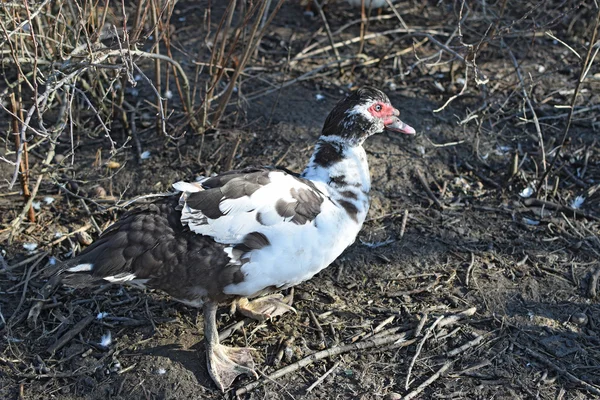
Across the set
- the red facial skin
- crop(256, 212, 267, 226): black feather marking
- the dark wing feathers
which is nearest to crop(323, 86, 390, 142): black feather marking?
the red facial skin

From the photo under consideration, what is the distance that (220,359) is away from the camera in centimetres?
349

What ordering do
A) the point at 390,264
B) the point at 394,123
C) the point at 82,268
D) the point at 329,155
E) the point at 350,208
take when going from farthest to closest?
the point at 390,264
the point at 394,123
the point at 329,155
the point at 350,208
the point at 82,268

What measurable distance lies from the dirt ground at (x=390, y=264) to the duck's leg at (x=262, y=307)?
57 millimetres

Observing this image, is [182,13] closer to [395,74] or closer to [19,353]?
[395,74]

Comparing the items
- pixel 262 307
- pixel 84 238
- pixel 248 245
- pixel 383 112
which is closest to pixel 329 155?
pixel 383 112

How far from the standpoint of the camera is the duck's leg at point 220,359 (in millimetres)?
3449

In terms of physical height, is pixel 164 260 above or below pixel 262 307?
above

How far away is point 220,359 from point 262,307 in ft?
1.64

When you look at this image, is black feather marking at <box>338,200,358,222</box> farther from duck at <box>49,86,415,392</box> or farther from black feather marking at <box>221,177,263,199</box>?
black feather marking at <box>221,177,263,199</box>

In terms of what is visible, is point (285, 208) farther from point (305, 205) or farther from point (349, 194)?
point (349, 194)

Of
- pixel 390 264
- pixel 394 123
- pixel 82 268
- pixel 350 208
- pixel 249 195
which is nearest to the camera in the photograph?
pixel 82 268

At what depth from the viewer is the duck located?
3.34 metres

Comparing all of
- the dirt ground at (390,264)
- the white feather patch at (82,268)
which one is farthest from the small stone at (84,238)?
the white feather patch at (82,268)

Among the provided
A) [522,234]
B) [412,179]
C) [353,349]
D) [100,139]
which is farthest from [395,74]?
[353,349]
